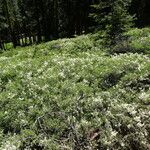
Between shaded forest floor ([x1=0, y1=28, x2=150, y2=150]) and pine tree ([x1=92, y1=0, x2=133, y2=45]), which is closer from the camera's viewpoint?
shaded forest floor ([x1=0, y1=28, x2=150, y2=150])

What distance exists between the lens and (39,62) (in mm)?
16141

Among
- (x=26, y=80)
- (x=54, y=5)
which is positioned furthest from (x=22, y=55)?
(x=54, y=5)

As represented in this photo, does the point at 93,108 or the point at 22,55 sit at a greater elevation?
the point at 93,108

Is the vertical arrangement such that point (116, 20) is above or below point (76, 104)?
above

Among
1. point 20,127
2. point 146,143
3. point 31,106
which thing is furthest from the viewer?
point 31,106

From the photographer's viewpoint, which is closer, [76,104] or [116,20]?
[76,104]

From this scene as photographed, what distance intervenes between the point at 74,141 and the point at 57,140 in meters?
0.52

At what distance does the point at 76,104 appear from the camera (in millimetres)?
11320

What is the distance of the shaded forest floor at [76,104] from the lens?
31.4 ft

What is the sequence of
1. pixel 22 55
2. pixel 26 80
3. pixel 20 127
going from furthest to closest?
pixel 22 55
pixel 26 80
pixel 20 127

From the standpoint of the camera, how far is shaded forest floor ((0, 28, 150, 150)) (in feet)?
31.4

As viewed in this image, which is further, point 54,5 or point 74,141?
point 54,5

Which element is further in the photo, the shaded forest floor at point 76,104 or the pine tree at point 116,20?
the pine tree at point 116,20

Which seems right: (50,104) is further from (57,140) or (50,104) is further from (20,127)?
(57,140)
